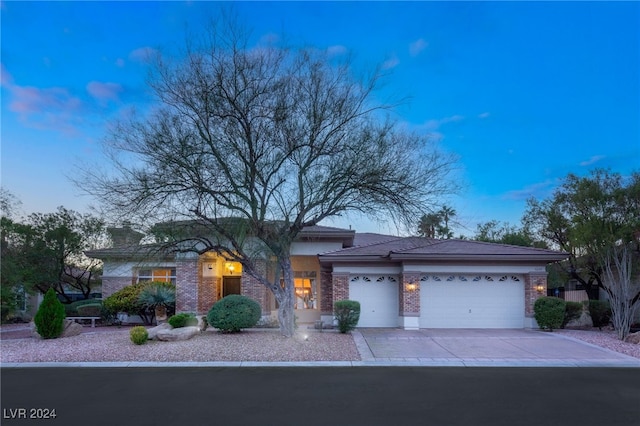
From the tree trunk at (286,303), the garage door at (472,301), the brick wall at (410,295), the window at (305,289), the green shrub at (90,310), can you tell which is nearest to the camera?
the tree trunk at (286,303)

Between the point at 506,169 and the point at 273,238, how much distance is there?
1361 centimetres

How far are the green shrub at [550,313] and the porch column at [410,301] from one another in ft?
15.3

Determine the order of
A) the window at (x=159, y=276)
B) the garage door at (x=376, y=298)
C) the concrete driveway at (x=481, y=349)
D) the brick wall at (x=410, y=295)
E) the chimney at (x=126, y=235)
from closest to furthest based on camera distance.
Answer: the concrete driveway at (x=481, y=349) → the chimney at (x=126, y=235) → the brick wall at (x=410, y=295) → the garage door at (x=376, y=298) → the window at (x=159, y=276)

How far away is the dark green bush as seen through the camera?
18.7 meters

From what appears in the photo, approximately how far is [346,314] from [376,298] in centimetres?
345

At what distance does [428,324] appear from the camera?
1889cm

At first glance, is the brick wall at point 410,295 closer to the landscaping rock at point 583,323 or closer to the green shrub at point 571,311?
the green shrub at point 571,311

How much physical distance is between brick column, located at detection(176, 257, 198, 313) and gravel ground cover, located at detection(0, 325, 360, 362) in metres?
5.20

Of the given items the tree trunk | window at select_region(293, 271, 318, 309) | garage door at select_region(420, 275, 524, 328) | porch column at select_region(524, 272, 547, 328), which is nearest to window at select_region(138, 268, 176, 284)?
window at select_region(293, 271, 318, 309)

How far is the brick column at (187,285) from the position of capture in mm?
20328
